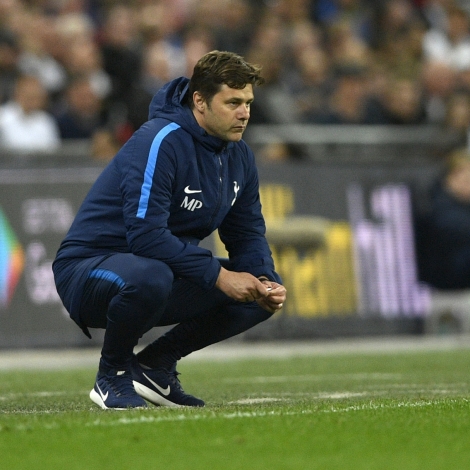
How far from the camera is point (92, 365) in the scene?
37.0 feet

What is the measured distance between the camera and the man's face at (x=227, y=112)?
6.62 metres

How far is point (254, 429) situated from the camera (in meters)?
5.40

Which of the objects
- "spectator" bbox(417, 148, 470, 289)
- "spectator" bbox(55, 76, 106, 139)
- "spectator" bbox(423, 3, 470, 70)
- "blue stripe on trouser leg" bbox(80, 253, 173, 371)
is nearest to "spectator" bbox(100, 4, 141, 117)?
"spectator" bbox(55, 76, 106, 139)

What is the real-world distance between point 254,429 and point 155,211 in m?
1.44

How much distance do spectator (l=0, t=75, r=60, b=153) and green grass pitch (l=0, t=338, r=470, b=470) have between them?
5319 mm

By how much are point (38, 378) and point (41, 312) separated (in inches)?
123

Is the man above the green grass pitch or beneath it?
above

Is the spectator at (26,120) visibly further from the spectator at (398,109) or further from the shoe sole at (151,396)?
the shoe sole at (151,396)

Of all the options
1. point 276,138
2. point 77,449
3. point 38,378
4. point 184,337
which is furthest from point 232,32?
point 77,449

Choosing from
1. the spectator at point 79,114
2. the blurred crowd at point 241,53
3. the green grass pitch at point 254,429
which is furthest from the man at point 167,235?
the spectator at point 79,114

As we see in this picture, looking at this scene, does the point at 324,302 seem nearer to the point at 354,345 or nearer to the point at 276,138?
the point at 354,345

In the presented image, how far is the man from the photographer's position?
6.45 m

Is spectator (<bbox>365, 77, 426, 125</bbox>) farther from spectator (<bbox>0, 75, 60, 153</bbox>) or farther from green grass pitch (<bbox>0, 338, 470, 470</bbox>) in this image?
green grass pitch (<bbox>0, 338, 470, 470</bbox>)

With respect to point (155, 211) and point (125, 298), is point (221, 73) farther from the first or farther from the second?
point (125, 298)
